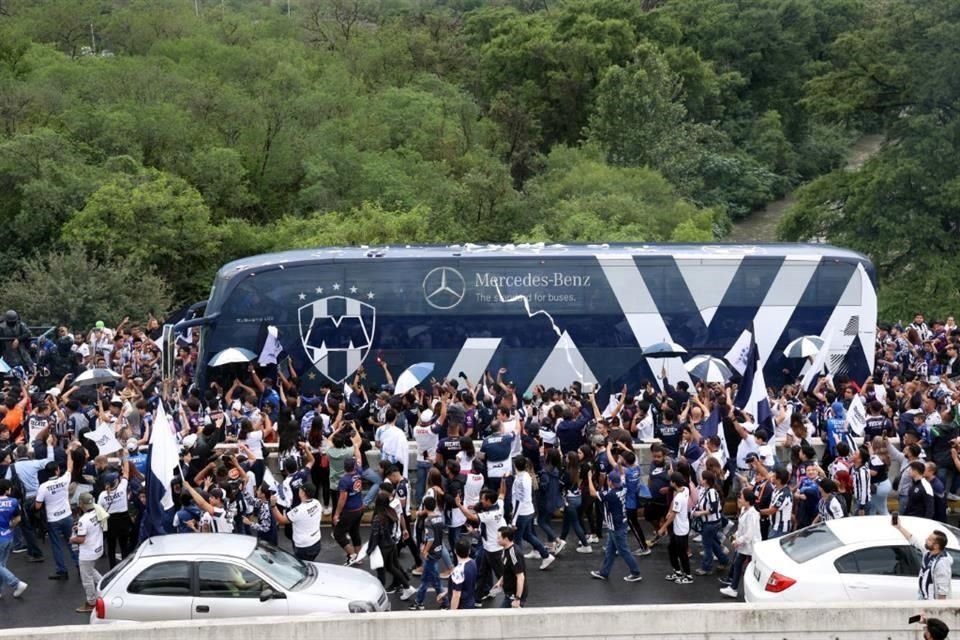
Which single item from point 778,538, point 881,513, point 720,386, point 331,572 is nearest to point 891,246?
point 720,386

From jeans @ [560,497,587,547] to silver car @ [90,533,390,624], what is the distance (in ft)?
12.5

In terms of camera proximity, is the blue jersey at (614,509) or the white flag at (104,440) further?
the white flag at (104,440)

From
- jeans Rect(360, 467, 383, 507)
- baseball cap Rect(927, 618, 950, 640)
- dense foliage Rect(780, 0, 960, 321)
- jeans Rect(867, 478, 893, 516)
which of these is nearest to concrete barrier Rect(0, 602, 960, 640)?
baseball cap Rect(927, 618, 950, 640)

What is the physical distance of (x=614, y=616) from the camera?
12.0 meters

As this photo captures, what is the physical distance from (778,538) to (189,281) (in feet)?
79.5

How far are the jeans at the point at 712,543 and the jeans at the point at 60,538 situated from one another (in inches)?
289

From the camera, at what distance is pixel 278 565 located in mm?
13375

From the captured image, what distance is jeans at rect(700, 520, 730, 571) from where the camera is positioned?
50.7 feet

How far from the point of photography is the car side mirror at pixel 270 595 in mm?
12906

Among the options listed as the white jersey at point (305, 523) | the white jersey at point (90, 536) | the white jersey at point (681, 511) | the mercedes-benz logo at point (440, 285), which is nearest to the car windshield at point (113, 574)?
the white jersey at point (90, 536)

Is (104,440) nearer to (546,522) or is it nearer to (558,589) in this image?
(546,522)

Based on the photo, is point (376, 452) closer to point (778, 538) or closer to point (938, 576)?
point (778, 538)

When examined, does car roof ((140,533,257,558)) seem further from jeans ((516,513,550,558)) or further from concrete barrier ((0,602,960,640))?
jeans ((516,513,550,558))

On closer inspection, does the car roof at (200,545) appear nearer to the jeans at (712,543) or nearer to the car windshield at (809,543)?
the jeans at (712,543)
